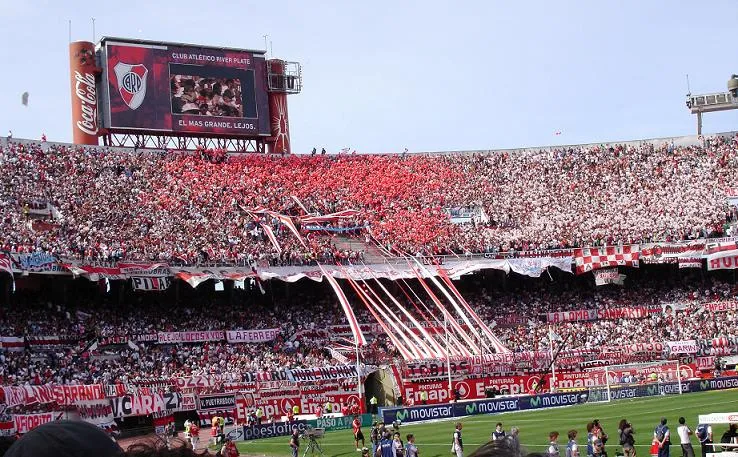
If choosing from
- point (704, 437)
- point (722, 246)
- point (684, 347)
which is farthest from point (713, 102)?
point (704, 437)

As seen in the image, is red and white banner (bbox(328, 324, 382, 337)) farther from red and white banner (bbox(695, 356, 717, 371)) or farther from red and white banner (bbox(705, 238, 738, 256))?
red and white banner (bbox(705, 238, 738, 256))

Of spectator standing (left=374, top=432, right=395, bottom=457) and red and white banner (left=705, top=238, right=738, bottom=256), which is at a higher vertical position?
red and white banner (left=705, top=238, right=738, bottom=256)

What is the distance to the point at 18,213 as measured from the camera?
5903 cm

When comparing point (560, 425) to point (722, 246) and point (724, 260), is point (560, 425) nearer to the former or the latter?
point (724, 260)

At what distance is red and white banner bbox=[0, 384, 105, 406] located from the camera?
144ft

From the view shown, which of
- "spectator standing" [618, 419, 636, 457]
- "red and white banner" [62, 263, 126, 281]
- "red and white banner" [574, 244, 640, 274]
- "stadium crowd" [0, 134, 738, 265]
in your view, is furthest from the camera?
"red and white banner" [574, 244, 640, 274]

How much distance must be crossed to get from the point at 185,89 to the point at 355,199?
592 inches

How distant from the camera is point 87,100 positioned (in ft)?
234

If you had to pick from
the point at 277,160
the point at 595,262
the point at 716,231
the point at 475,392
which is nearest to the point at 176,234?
the point at 277,160

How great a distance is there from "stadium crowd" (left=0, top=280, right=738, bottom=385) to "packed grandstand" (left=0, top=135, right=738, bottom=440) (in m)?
0.16

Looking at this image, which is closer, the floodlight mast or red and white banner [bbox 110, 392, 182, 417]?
A: red and white banner [bbox 110, 392, 182, 417]

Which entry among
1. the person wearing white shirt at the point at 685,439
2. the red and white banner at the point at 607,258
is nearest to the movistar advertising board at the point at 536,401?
the red and white banner at the point at 607,258

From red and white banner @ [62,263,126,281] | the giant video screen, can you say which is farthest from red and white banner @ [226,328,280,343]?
the giant video screen

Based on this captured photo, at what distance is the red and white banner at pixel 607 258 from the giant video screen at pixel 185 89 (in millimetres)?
26130
